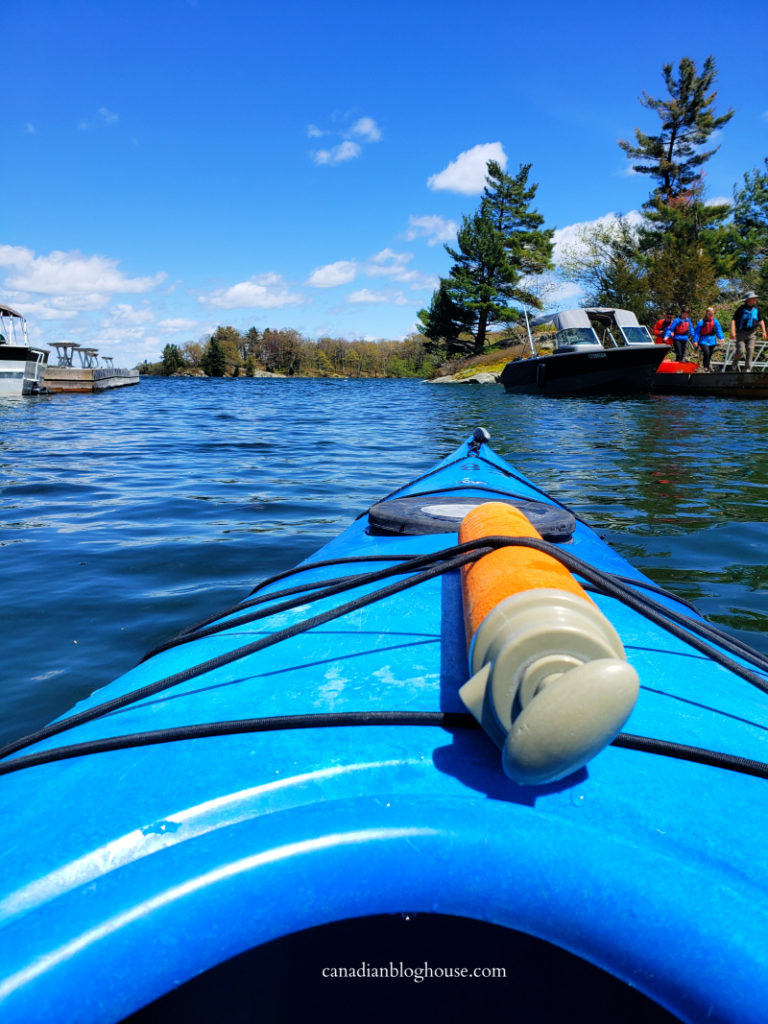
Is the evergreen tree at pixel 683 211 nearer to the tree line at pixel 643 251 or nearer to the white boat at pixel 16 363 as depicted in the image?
the tree line at pixel 643 251

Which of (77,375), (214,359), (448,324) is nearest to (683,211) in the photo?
(448,324)

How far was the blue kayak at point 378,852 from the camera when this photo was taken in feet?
2.19

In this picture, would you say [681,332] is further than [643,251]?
No

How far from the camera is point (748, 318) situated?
580 inches

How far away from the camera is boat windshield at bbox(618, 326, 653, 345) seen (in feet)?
58.0

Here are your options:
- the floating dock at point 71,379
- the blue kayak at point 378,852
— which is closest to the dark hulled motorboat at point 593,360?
→ the blue kayak at point 378,852

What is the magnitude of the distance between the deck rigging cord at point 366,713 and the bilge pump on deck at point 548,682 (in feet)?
0.57

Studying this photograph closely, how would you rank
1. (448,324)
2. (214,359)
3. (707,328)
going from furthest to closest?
(214,359), (448,324), (707,328)

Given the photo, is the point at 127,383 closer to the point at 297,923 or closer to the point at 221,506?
the point at 221,506

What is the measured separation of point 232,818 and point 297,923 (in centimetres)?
14

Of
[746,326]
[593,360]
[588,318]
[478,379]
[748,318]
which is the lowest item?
[593,360]

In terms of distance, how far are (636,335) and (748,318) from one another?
11.1ft

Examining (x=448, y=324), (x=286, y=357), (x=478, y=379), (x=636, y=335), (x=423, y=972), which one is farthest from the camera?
(x=286, y=357)

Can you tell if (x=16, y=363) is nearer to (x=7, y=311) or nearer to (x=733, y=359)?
(x=7, y=311)
